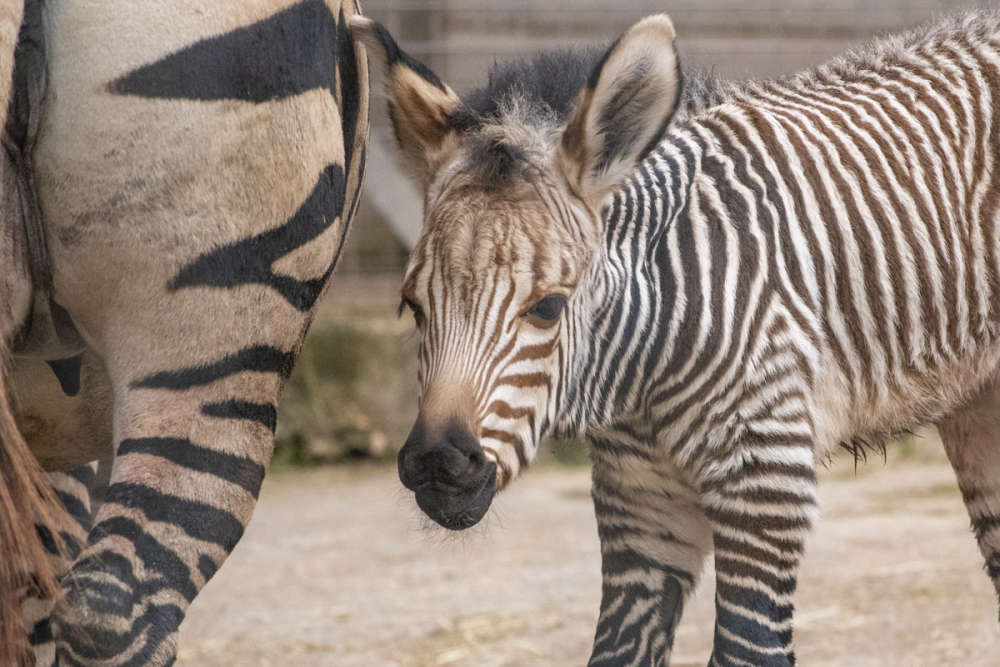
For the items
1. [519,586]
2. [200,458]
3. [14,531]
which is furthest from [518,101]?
[519,586]

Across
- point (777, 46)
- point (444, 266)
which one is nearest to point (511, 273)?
point (444, 266)

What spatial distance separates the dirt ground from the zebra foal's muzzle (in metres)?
0.48

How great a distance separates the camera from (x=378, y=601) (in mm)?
6312

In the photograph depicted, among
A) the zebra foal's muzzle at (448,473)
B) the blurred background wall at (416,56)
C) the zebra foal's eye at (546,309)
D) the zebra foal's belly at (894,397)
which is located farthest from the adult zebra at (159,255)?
the blurred background wall at (416,56)

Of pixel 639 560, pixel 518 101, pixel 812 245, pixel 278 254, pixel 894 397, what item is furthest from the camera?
pixel 639 560

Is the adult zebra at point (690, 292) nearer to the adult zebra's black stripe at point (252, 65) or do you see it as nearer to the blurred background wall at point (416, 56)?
the adult zebra's black stripe at point (252, 65)

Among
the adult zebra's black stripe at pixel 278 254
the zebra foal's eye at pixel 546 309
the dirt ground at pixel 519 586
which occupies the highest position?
the adult zebra's black stripe at pixel 278 254

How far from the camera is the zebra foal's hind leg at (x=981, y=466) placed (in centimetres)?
401

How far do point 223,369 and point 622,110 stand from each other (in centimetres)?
124

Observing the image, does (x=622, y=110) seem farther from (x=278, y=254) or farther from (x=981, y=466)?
(x=981, y=466)

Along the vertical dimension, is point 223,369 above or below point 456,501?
above

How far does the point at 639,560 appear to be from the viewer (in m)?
3.65

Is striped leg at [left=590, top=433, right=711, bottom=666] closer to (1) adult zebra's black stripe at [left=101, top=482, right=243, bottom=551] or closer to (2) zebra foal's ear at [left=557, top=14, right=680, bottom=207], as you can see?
(2) zebra foal's ear at [left=557, top=14, right=680, bottom=207]

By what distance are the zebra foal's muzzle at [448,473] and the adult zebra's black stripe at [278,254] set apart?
0.44 meters
